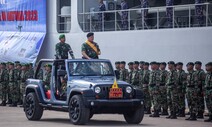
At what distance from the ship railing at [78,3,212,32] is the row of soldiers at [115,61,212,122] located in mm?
2912

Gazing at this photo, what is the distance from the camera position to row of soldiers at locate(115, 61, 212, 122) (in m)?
18.8

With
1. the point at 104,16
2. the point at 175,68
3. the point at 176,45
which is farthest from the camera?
the point at 104,16

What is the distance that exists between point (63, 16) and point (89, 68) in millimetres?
11026

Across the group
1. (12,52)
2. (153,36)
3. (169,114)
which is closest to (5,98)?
(12,52)

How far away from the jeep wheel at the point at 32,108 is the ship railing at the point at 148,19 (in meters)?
6.59

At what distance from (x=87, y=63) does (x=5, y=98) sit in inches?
357

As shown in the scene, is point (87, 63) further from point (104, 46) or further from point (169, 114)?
point (104, 46)

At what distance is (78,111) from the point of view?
16.7 meters

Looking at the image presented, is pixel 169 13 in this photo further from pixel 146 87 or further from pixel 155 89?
pixel 155 89

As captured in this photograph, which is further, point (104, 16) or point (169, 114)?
point (104, 16)

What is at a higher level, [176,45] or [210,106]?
[176,45]

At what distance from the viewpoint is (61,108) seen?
17594 mm

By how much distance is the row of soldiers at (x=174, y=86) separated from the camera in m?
18.8

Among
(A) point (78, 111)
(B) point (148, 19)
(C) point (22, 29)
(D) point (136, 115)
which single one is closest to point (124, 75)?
(B) point (148, 19)
